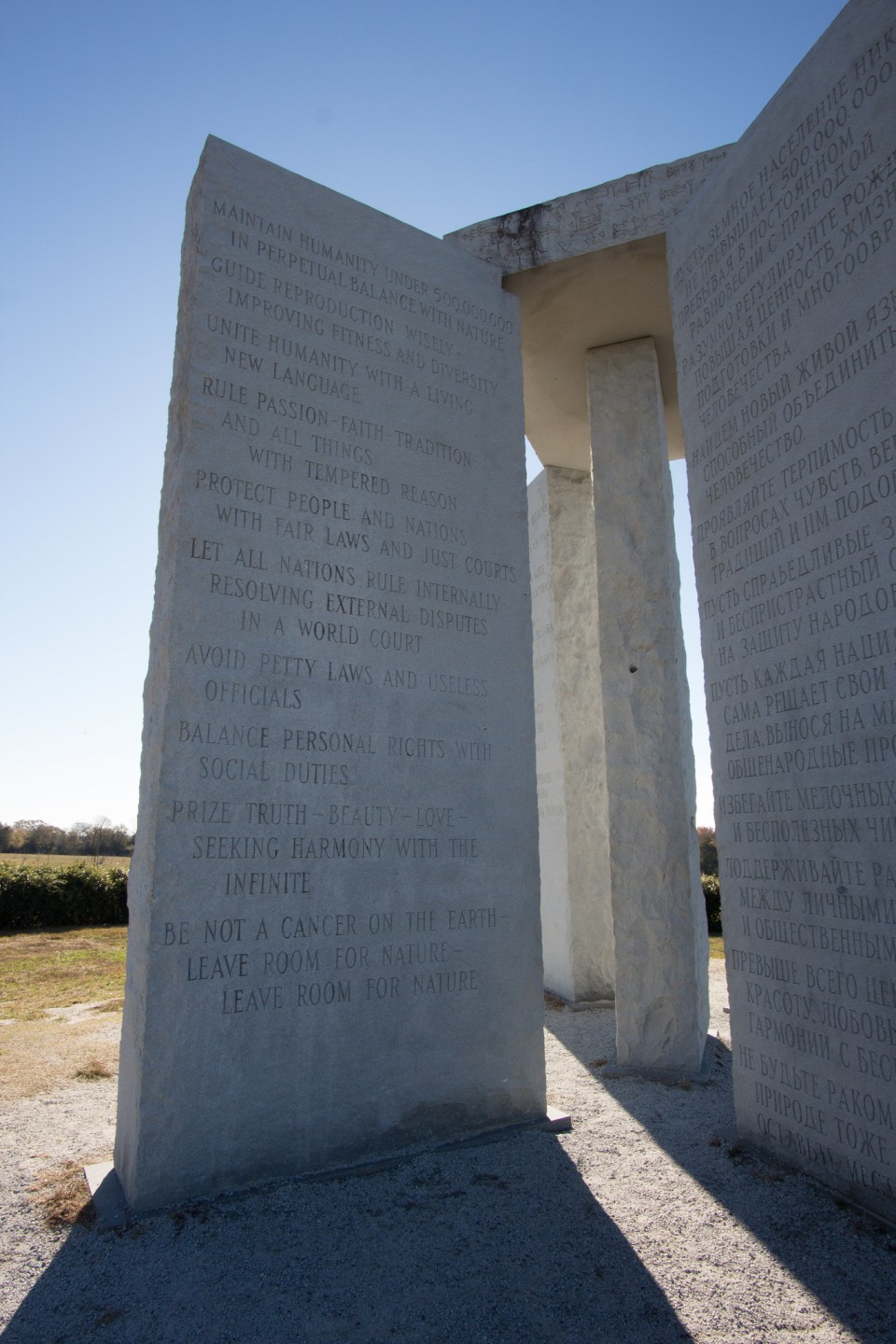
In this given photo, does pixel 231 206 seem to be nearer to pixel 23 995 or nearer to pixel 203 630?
pixel 203 630

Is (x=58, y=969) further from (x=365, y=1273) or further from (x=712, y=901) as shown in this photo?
(x=712, y=901)

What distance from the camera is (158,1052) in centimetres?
407

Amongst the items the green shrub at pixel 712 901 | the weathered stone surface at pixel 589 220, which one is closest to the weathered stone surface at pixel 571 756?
the weathered stone surface at pixel 589 220

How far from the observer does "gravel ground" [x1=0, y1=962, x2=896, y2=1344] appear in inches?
122

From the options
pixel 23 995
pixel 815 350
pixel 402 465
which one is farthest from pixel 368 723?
pixel 23 995

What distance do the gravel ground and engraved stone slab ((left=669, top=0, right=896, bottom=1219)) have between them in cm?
61

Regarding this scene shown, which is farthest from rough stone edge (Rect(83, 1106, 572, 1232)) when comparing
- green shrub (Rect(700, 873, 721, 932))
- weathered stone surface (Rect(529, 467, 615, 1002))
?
green shrub (Rect(700, 873, 721, 932))

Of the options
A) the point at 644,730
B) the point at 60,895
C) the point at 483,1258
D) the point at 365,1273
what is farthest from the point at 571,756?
the point at 60,895

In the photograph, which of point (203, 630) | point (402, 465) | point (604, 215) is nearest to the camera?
point (203, 630)

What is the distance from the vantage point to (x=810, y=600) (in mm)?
4590

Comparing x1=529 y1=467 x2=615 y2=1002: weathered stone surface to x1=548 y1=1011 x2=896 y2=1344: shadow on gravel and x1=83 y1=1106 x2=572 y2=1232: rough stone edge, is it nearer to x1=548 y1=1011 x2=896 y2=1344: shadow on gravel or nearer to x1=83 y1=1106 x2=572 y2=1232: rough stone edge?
x1=548 y1=1011 x2=896 y2=1344: shadow on gravel

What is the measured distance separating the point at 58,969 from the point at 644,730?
9.47m

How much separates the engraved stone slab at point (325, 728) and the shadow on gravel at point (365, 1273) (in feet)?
1.16

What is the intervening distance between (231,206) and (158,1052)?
5133mm
